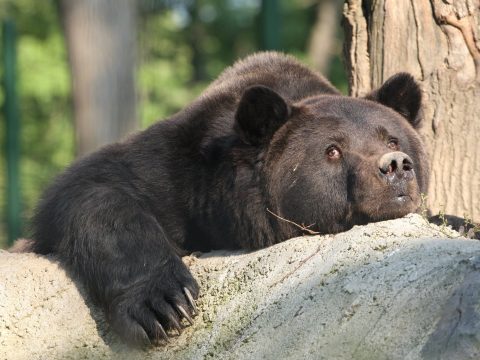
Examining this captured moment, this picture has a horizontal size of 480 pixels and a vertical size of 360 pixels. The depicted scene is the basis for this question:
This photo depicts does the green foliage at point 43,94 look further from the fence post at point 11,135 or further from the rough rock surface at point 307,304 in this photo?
the rough rock surface at point 307,304

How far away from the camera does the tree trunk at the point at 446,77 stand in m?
6.42

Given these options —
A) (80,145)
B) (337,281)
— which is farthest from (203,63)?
(337,281)

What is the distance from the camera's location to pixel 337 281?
14.1 ft

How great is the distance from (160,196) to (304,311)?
184cm

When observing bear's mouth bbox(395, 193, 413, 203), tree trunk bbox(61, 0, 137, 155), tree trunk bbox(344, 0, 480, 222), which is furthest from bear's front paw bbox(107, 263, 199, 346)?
Answer: tree trunk bbox(61, 0, 137, 155)

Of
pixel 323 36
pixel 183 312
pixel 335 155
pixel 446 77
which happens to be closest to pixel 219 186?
pixel 335 155

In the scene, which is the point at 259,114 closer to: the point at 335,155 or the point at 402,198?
the point at 335,155

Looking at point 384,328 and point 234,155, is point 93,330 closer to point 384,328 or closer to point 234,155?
point 234,155

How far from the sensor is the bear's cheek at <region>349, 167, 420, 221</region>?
502 cm

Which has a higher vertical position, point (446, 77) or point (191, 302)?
point (446, 77)

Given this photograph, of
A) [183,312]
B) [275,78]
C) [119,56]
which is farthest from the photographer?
[119,56]

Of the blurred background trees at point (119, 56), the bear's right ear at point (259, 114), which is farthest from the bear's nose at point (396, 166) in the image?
the blurred background trees at point (119, 56)

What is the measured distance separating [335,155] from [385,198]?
51cm

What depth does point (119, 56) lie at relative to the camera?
1050 centimetres
